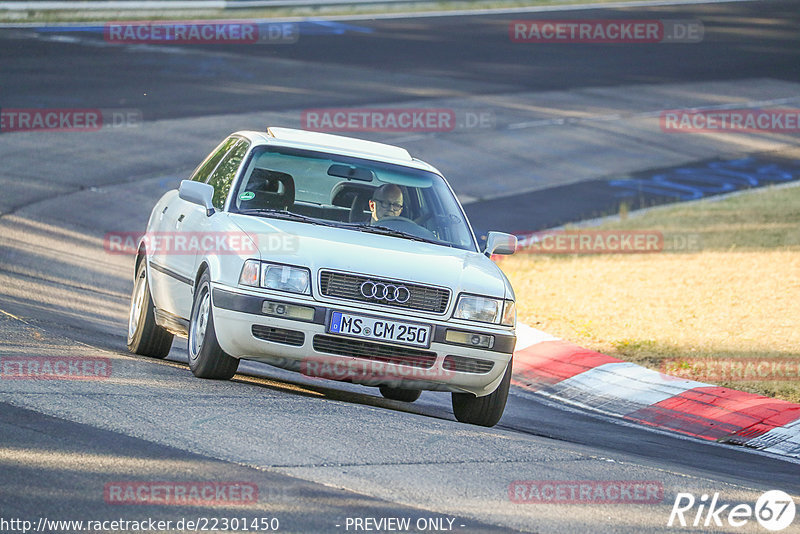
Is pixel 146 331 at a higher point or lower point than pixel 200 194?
lower

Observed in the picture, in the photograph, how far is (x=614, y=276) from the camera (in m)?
14.9

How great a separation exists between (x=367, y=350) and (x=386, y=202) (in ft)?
4.97

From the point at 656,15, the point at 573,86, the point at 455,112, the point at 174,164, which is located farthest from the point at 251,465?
the point at 656,15

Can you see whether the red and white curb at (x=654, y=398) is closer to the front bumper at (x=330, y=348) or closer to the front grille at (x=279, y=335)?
the front bumper at (x=330, y=348)

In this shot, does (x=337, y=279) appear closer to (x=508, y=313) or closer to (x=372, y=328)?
(x=372, y=328)

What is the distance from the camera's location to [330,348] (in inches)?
294

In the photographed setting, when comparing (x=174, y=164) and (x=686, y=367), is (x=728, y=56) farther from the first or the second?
(x=686, y=367)

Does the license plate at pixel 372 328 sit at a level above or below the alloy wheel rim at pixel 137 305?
above

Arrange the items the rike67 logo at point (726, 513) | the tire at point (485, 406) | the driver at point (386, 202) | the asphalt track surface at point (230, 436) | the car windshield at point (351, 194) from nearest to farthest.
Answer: the asphalt track surface at point (230, 436)
the rike67 logo at point (726, 513)
the tire at point (485, 406)
the car windshield at point (351, 194)
the driver at point (386, 202)

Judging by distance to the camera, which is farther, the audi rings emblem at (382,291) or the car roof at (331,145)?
the car roof at (331,145)

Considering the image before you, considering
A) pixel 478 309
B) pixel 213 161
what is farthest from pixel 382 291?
pixel 213 161

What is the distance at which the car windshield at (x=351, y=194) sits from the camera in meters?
8.53

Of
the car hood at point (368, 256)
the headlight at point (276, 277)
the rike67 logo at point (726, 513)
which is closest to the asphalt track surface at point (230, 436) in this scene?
the rike67 logo at point (726, 513)

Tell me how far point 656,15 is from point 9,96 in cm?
2155
